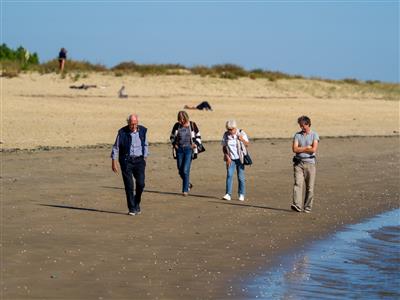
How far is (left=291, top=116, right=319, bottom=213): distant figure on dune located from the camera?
17.6m

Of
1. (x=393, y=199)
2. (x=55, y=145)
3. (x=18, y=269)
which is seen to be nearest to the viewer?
(x=18, y=269)

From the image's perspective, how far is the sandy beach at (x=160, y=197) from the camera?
11992 millimetres

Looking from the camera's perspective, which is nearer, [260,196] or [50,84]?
[260,196]

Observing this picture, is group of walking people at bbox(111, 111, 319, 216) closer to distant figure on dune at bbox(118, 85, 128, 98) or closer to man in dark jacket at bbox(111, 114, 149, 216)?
man in dark jacket at bbox(111, 114, 149, 216)

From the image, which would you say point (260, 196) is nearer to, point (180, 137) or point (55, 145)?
point (180, 137)

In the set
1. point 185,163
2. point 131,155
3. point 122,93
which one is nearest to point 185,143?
point 185,163

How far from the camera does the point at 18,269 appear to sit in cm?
1189

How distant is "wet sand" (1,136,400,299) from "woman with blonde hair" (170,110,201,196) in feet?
1.30

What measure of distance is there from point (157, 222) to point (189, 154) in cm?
342

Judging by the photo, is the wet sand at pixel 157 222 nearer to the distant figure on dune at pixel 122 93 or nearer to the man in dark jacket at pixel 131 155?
the man in dark jacket at pixel 131 155

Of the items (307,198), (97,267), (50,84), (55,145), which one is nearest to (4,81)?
(50,84)

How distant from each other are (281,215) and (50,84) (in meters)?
28.9

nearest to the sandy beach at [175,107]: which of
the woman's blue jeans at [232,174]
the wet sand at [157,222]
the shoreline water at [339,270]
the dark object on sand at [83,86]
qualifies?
the dark object on sand at [83,86]

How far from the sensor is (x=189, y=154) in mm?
19391
